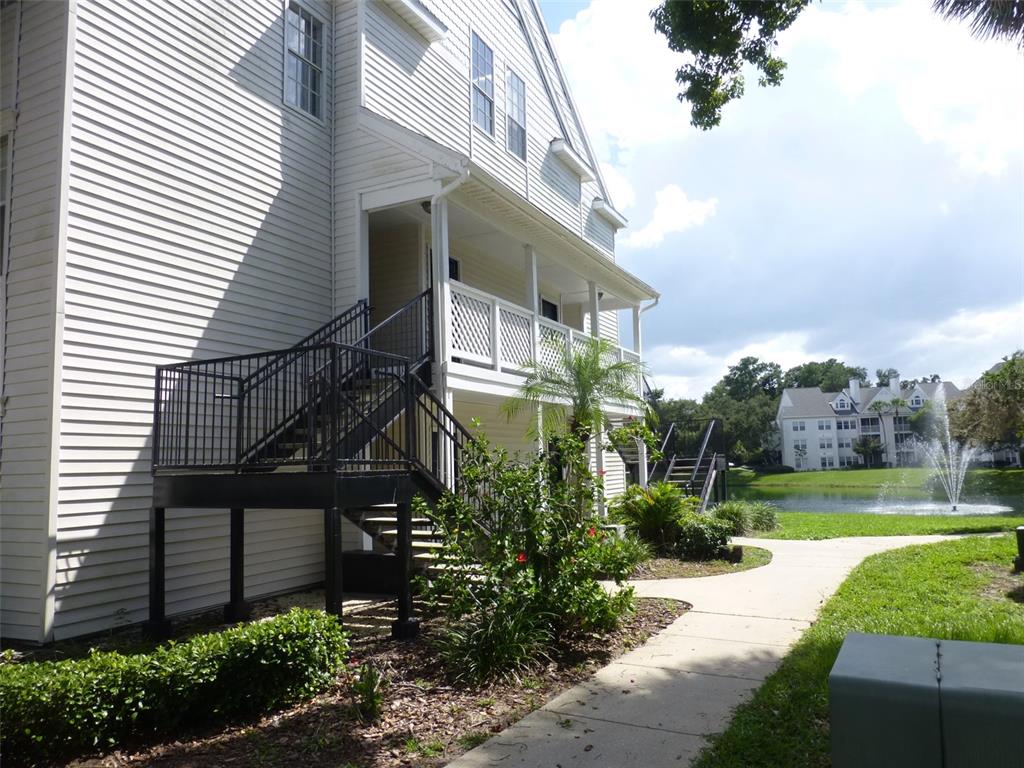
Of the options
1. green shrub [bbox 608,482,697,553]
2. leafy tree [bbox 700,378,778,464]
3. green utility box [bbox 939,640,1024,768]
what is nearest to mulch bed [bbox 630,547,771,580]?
green shrub [bbox 608,482,697,553]

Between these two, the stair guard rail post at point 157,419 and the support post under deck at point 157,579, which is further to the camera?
the stair guard rail post at point 157,419

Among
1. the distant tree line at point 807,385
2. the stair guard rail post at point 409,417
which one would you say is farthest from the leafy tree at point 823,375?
the stair guard rail post at point 409,417

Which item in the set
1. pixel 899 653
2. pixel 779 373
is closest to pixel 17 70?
pixel 899 653

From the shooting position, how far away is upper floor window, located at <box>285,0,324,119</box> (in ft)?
35.3

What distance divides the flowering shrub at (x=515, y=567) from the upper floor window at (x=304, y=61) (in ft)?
22.6

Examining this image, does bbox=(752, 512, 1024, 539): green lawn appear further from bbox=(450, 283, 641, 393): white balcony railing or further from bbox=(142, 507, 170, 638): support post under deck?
bbox=(142, 507, 170, 638): support post under deck

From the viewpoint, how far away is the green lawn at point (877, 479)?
140 ft

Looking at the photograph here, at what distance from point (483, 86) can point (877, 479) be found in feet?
172

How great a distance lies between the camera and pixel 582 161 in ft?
61.1

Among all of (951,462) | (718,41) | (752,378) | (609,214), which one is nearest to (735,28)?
(718,41)

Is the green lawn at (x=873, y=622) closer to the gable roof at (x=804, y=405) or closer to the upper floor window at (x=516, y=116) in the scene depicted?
the upper floor window at (x=516, y=116)

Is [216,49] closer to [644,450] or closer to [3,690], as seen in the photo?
[3,690]

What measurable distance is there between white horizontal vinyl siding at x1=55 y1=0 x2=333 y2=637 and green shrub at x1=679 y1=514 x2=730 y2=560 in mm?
5865

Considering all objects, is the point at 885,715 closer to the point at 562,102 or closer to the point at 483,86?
the point at 483,86
